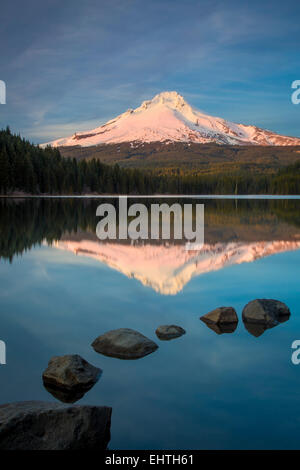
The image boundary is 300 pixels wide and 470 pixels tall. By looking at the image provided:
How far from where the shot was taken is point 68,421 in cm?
477

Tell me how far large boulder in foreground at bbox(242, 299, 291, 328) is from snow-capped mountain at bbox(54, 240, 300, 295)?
2.68 metres

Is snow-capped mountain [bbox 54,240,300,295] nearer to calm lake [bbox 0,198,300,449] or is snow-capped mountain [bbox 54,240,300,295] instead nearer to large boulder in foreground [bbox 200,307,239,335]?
calm lake [bbox 0,198,300,449]

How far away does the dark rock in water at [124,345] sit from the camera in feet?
23.6

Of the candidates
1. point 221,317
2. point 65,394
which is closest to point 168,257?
point 221,317

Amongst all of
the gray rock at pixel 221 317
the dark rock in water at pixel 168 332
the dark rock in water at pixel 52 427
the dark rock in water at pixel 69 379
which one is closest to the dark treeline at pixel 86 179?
the gray rock at pixel 221 317

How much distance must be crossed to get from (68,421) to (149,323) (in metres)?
4.22

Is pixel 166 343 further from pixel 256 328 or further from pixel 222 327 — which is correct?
pixel 256 328

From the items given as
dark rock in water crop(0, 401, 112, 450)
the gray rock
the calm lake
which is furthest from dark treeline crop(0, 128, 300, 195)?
dark rock in water crop(0, 401, 112, 450)

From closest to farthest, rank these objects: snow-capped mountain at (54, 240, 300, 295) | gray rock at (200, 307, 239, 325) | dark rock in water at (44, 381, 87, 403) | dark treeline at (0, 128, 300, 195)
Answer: dark rock in water at (44, 381, 87, 403)
gray rock at (200, 307, 239, 325)
snow-capped mountain at (54, 240, 300, 295)
dark treeline at (0, 128, 300, 195)

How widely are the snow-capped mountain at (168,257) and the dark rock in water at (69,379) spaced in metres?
5.27

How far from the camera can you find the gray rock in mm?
8844

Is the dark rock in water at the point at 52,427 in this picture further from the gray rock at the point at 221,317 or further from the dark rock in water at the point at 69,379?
the gray rock at the point at 221,317
